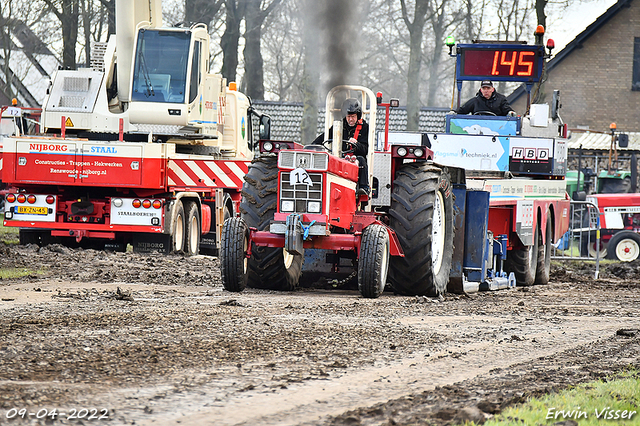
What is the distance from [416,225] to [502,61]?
6.13 metres

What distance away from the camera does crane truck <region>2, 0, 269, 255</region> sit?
14711mm

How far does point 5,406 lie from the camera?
14.2 feet

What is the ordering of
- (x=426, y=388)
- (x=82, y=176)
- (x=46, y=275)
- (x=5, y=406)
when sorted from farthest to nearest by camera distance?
(x=82, y=176)
(x=46, y=275)
(x=426, y=388)
(x=5, y=406)

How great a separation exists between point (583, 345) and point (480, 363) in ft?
4.45

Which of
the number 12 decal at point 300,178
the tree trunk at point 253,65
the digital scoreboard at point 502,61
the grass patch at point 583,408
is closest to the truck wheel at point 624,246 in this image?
the digital scoreboard at point 502,61

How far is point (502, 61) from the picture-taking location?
15.2 metres

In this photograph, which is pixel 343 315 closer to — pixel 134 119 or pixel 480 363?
pixel 480 363

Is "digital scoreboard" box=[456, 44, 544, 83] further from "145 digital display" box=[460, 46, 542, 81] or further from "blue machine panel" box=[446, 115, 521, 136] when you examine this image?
"blue machine panel" box=[446, 115, 521, 136]

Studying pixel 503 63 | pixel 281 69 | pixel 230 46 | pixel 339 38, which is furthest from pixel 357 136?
pixel 281 69

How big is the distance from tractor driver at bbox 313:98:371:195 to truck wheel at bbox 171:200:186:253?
5953 mm

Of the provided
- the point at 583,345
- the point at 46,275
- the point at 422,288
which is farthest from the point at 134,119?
the point at 583,345

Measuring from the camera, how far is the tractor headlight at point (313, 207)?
9.48 m

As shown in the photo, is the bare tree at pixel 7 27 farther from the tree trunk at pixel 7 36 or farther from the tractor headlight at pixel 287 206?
the tractor headlight at pixel 287 206

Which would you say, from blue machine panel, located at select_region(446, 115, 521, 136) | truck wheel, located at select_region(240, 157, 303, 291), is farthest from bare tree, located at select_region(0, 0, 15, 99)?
truck wheel, located at select_region(240, 157, 303, 291)
